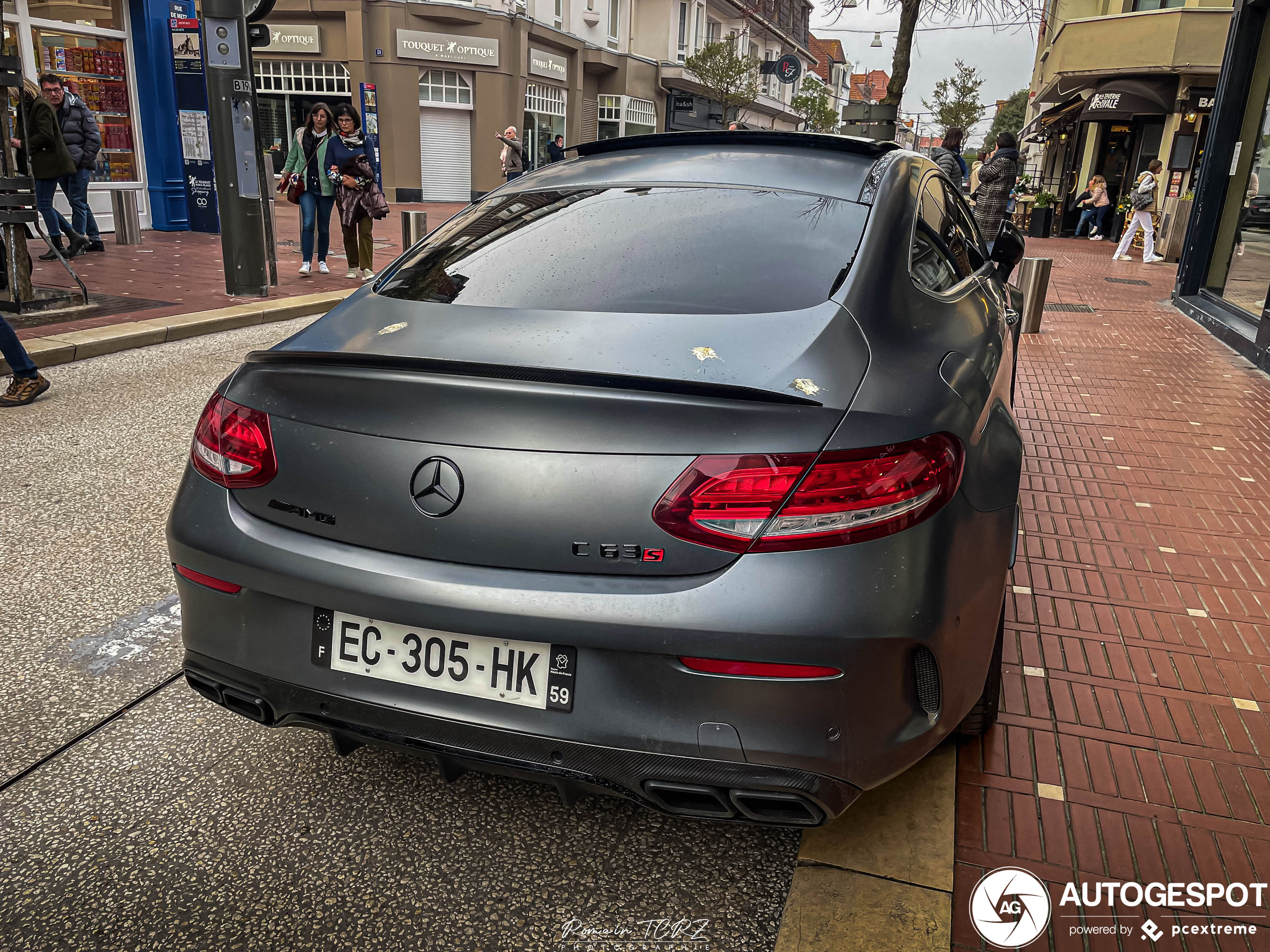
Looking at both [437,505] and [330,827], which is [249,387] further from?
[330,827]

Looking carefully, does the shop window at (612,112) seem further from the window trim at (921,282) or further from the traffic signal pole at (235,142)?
the window trim at (921,282)

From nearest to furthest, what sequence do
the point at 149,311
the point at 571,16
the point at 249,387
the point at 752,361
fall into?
1. the point at 752,361
2. the point at 249,387
3. the point at 149,311
4. the point at 571,16

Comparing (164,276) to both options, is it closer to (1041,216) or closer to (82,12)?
(82,12)

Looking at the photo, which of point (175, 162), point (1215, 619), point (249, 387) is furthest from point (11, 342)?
point (175, 162)

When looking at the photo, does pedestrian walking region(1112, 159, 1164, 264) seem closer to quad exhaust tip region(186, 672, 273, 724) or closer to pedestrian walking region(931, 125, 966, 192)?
pedestrian walking region(931, 125, 966, 192)

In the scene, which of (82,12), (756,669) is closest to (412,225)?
(82,12)

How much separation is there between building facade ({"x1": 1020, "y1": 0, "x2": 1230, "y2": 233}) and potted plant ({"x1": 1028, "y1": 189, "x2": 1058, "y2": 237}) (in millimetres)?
1052

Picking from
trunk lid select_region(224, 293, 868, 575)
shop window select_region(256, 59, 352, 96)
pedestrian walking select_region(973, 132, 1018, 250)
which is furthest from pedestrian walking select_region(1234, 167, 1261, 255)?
shop window select_region(256, 59, 352, 96)

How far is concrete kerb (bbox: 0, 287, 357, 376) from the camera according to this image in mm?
7398

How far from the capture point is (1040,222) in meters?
26.9

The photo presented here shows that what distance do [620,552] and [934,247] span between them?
1.73 meters

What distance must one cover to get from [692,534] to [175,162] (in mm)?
16255

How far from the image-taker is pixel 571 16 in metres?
36.0

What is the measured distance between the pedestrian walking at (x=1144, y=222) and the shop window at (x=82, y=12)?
57.4 feet
